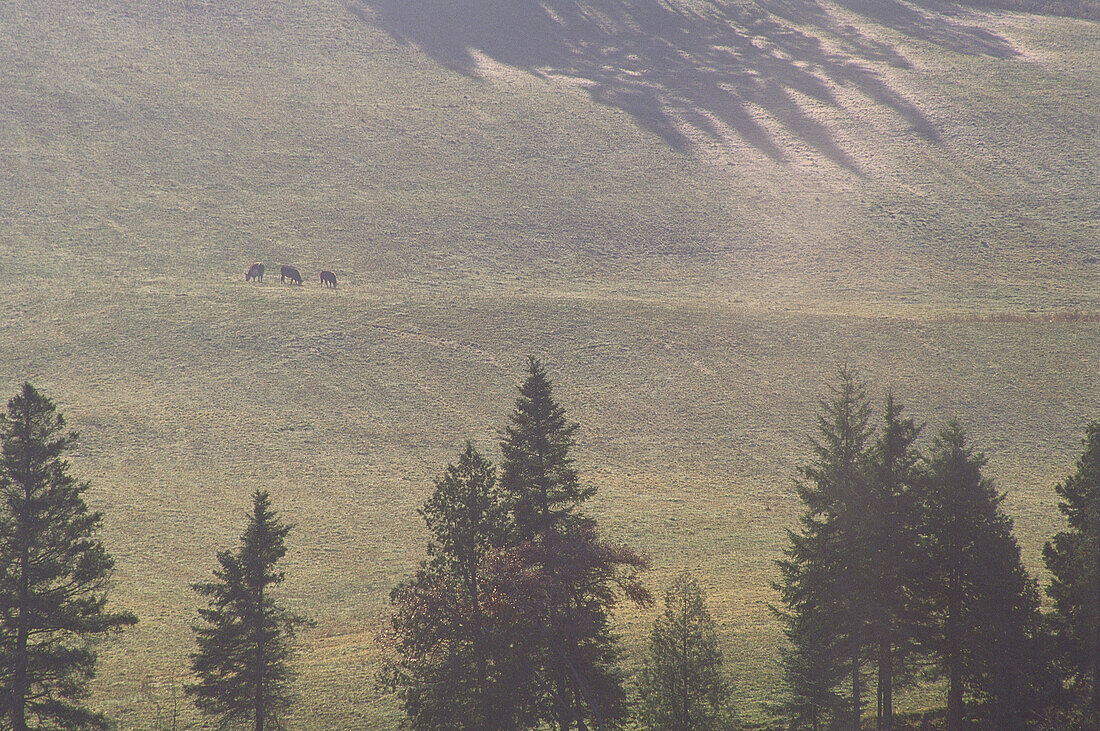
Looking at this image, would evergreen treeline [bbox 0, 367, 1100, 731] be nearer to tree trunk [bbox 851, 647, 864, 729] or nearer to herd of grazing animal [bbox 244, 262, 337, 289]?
tree trunk [bbox 851, 647, 864, 729]

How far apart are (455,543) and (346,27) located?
136731 mm

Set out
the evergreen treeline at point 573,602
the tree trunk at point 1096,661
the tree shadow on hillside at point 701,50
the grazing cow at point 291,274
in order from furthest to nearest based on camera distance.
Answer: the tree shadow on hillside at point 701,50, the grazing cow at point 291,274, the tree trunk at point 1096,661, the evergreen treeline at point 573,602

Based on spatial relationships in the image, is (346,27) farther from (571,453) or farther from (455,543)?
(455,543)

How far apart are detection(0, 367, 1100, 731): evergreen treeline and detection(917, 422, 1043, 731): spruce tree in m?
0.05

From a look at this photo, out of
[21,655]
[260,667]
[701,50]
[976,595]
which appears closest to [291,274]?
[21,655]

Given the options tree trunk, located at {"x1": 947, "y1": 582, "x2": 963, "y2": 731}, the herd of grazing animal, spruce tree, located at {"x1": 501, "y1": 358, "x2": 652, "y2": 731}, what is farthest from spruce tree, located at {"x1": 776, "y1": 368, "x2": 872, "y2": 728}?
the herd of grazing animal

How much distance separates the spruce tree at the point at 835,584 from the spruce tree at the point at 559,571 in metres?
4.47

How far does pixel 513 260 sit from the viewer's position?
8306cm

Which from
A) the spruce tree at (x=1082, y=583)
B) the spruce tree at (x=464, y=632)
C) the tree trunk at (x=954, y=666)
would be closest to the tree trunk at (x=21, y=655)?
the spruce tree at (x=464, y=632)

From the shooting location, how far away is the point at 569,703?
58.9ft

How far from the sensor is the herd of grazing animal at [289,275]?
7362 centimetres

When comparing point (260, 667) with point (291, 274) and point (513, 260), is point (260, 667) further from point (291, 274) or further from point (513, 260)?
point (513, 260)

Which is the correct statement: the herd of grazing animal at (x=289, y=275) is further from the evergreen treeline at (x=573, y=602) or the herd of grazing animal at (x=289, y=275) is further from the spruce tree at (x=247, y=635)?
the spruce tree at (x=247, y=635)

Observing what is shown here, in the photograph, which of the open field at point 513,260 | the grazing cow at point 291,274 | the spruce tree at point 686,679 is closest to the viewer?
the spruce tree at point 686,679
